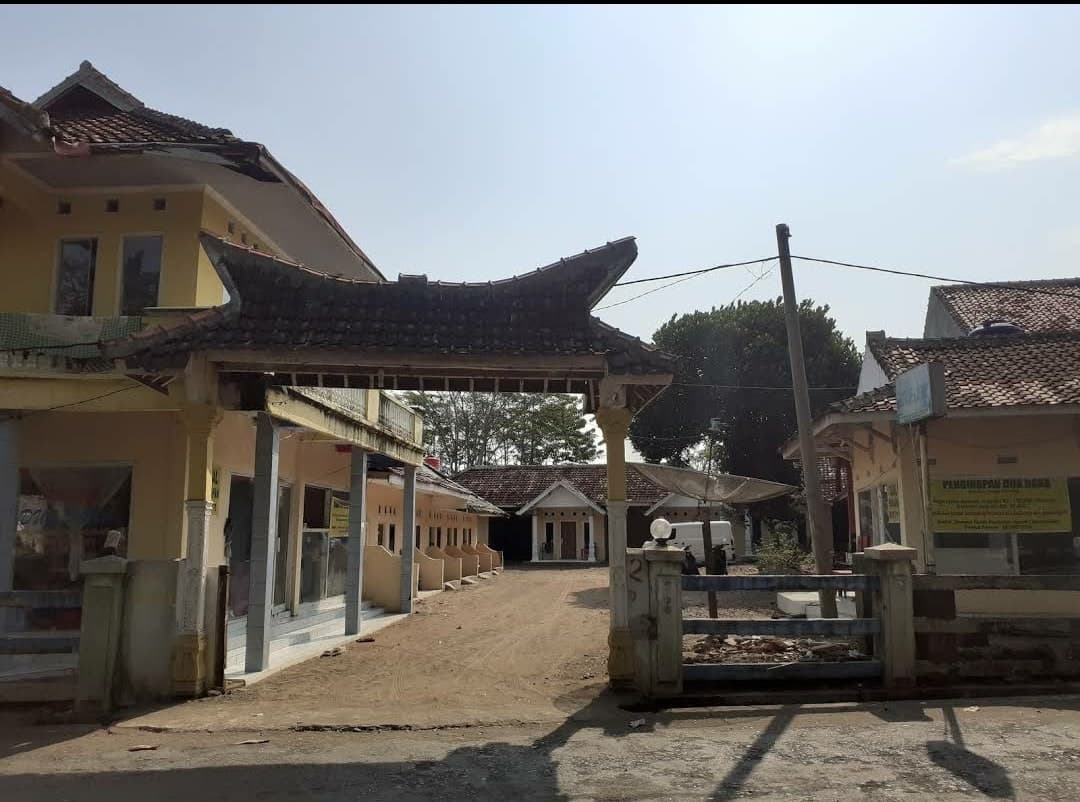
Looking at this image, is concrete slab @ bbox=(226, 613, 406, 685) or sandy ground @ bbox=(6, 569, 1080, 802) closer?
sandy ground @ bbox=(6, 569, 1080, 802)

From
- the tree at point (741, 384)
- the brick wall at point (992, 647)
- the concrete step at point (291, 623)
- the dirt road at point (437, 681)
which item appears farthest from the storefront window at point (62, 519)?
the tree at point (741, 384)

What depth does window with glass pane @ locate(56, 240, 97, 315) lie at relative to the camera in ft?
34.3

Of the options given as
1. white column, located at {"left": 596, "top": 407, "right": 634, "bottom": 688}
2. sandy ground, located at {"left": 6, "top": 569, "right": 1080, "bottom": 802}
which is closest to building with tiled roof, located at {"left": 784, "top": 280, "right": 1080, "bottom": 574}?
sandy ground, located at {"left": 6, "top": 569, "right": 1080, "bottom": 802}

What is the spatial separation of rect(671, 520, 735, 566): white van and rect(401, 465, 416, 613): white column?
14.0 m

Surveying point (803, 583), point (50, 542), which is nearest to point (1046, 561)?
point (803, 583)

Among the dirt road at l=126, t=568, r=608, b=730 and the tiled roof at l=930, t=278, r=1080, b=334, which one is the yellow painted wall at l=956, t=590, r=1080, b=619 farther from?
the tiled roof at l=930, t=278, r=1080, b=334

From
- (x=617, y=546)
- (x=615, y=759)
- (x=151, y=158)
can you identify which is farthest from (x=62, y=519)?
(x=615, y=759)

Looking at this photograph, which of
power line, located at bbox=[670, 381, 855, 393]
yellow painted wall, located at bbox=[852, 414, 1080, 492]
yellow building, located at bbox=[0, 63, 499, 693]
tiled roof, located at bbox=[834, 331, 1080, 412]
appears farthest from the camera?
power line, located at bbox=[670, 381, 855, 393]

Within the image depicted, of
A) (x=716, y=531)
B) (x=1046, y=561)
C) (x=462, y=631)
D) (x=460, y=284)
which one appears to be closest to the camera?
(x=460, y=284)

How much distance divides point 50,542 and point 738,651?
9.17 metres

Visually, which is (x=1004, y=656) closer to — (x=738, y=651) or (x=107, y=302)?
(x=738, y=651)

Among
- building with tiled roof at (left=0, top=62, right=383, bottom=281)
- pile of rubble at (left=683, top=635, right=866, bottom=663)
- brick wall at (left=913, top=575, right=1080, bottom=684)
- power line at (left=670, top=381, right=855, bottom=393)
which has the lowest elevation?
pile of rubble at (left=683, top=635, right=866, bottom=663)

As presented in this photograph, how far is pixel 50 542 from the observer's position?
1022 cm

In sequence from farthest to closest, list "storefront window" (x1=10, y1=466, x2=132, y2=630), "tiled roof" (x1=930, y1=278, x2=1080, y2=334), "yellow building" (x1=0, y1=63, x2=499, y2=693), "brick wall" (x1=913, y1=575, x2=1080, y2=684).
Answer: "tiled roof" (x1=930, y1=278, x2=1080, y2=334) → "storefront window" (x1=10, y1=466, x2=132, y2=630) → "yellow building" (x1=0, y1=63, x2=499, y2=693) → "brick wall" (x1=913, y1=575, x2=1080, y2=684)
